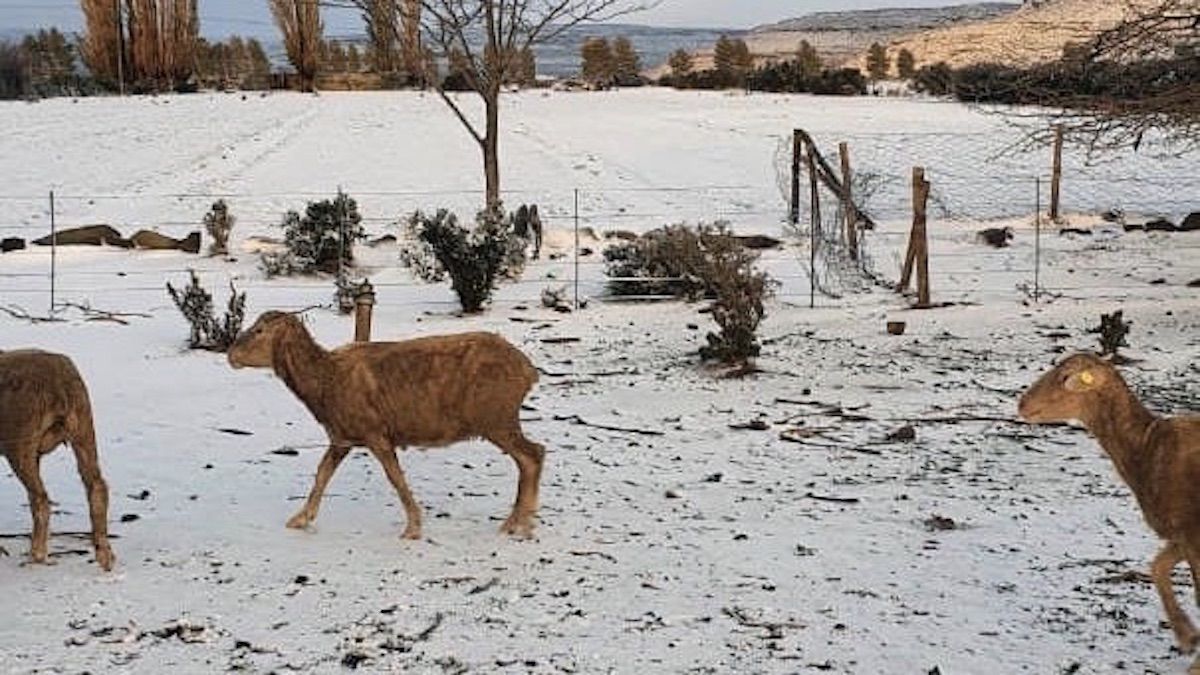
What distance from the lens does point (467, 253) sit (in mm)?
15266

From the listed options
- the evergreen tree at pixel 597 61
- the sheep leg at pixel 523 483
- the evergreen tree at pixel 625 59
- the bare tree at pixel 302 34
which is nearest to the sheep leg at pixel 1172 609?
the sheep leg at pixel 523 483

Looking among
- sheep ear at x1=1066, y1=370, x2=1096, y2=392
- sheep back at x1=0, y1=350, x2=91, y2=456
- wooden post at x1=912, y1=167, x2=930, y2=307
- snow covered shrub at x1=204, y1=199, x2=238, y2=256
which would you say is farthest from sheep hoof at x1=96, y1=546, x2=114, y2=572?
snow covered shrub at x1=204, y1=199, x2=238, y2=256

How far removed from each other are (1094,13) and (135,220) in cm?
1778

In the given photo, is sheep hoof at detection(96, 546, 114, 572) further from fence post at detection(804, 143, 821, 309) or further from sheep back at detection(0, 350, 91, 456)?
fence post at detection(804, 143, 821, 309)

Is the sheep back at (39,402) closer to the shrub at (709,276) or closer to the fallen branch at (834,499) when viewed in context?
the fallen branch at (834,499)

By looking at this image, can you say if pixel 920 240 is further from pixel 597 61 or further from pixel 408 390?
pixel 597 61

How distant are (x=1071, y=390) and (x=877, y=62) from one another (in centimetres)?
6179

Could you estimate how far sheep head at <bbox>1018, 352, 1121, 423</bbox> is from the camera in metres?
5.33

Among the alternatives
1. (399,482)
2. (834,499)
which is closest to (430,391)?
(399,482)

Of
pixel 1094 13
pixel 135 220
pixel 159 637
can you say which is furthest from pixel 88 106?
pixel 159 637

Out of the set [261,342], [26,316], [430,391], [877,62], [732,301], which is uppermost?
[877,62]

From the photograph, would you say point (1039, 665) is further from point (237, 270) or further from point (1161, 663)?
point (237, 270)

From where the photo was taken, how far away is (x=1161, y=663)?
509 centimetres

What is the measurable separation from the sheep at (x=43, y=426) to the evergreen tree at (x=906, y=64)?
195 feet
